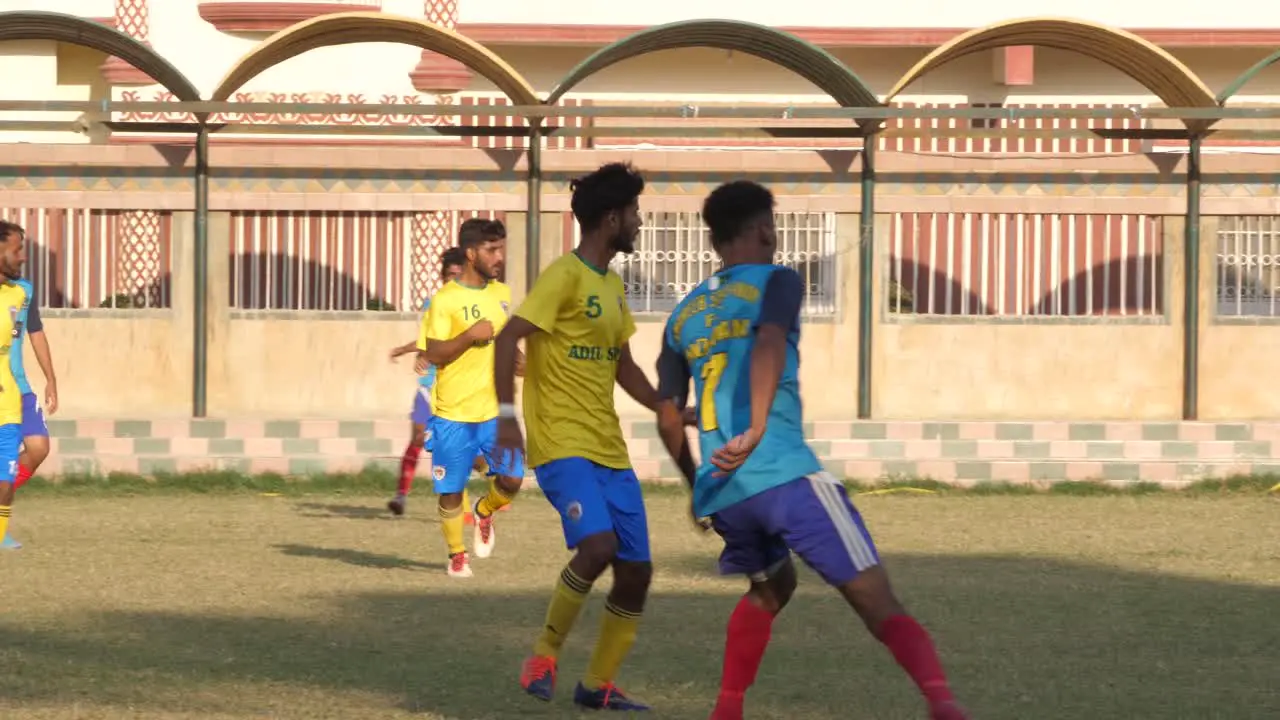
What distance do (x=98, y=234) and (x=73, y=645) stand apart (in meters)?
9.25

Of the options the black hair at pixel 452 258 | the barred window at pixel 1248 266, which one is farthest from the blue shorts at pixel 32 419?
the barred window at pixel 1248 266

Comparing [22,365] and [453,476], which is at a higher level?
[22,365]

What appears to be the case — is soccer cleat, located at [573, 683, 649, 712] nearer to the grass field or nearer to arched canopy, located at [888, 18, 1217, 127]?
the grass field

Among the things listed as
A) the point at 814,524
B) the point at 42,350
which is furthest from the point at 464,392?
the point at 814,524

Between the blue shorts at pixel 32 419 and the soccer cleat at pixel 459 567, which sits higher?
the blue shorts at pixel 32 419

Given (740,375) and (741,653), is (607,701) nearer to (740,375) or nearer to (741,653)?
(741,653)

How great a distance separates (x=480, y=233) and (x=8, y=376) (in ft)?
10.1

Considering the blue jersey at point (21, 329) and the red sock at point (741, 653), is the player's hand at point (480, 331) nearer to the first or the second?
the blue jersey at point (21, 329)

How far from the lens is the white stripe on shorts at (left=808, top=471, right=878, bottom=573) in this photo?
6.70m

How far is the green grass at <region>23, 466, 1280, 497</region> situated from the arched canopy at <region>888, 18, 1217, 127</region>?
117 inches

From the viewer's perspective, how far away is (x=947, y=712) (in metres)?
6.43

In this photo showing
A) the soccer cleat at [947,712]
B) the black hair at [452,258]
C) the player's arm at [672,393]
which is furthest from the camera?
the black hair at [452,258]

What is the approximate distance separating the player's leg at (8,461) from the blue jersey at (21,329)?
0.84 ft

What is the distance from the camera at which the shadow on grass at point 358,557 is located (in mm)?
12266
